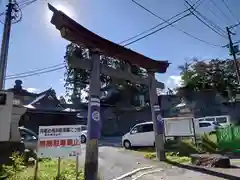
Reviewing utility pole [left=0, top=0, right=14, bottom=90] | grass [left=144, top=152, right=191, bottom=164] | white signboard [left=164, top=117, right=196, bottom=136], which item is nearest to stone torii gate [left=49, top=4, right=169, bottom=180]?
grass [left=144, top=152, right=191, bottom=164]

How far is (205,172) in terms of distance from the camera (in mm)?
7809

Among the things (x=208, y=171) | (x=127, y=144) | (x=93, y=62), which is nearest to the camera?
(x=208, y=171)

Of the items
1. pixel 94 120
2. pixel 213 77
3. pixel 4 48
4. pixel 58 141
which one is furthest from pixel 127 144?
pixel 213 77

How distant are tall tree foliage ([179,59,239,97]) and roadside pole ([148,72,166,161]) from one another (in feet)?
76.9

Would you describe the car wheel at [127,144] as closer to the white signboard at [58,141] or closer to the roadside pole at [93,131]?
the roadside pole at [93,131]

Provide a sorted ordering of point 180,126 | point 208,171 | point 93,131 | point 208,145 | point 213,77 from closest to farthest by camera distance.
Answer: point 93,131 → point 208,171 → point 208,145 → point 180,126 → point 213,77

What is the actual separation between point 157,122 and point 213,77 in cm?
2540

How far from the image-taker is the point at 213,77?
110 feet

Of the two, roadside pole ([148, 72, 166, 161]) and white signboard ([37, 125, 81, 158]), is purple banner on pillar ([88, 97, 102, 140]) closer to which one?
white signboard ([37, 125, 81, 158])

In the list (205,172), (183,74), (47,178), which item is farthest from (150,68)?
(183,74)

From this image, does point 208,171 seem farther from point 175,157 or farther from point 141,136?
point 141,136

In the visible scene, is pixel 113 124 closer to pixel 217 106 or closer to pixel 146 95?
pixel 146 95

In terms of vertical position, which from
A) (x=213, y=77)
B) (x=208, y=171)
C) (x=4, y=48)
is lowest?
(x=208, y=171)

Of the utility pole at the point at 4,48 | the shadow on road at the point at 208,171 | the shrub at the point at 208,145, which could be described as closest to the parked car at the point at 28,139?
the utility pole at the point at 4,48
